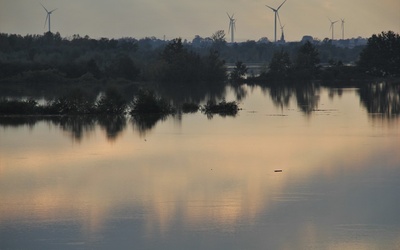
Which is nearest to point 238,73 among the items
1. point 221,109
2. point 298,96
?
point 298,96

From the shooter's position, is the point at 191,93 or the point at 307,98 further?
the point at 191,93

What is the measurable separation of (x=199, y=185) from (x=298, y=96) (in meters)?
22.6

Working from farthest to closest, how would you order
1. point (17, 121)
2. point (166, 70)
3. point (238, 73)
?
1. point (238, 73)
2. point (166, 70)
3. point (17, 121)

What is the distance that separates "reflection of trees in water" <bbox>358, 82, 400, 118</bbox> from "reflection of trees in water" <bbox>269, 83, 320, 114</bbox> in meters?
1.79

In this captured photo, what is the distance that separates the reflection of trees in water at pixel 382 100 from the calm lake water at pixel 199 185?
3.97 metres

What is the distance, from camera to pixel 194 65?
46688 millimetres

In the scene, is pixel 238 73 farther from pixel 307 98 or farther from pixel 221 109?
pixel 221 109

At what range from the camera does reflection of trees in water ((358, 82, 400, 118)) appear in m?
26.0

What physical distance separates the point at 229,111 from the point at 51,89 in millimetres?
14639

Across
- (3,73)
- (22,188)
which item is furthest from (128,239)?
(3,73)

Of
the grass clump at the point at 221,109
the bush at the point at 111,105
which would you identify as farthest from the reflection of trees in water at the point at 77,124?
the grass clump at the point at 221,109

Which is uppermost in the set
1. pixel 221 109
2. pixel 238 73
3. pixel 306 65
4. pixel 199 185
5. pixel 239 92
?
pixel 306 65

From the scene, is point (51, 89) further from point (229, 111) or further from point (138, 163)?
point (138, 163)

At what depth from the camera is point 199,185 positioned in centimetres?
1229
